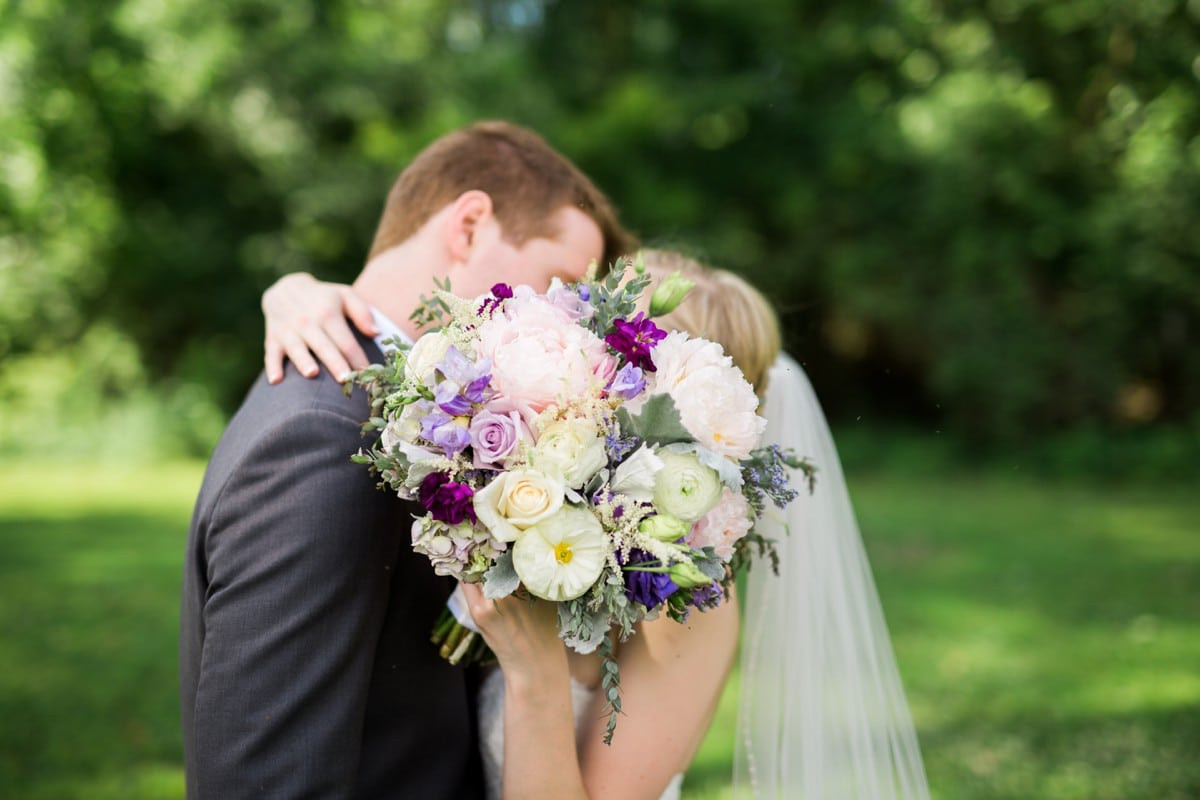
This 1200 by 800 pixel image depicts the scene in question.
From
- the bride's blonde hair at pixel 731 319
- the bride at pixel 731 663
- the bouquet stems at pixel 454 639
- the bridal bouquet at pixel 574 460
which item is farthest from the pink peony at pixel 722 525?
the bride's blonde hair at pixel 731 319

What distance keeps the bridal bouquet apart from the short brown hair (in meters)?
0.72

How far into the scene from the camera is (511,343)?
173cm

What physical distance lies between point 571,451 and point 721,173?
59.9 feet

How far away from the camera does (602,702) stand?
2436 mm

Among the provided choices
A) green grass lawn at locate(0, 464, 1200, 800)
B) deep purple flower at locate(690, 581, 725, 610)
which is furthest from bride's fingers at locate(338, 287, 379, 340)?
green grass lawn at locate(0, 464, 1200, 800)

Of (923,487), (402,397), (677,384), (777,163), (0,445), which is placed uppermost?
(777,163)

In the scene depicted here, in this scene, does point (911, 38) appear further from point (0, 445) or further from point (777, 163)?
point (0, 445)

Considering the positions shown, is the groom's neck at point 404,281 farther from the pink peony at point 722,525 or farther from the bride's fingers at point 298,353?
the pink peony at point 722,525

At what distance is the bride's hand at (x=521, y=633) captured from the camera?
188 centimetres

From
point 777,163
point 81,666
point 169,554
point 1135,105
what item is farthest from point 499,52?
point 81,666

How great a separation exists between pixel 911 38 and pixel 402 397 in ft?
58.1

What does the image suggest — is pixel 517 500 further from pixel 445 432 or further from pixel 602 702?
pixel 602 702

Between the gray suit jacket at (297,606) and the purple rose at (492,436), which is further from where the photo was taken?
the gray suit jacket at (297,606)

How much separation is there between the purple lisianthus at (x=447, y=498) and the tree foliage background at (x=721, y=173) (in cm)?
1153
